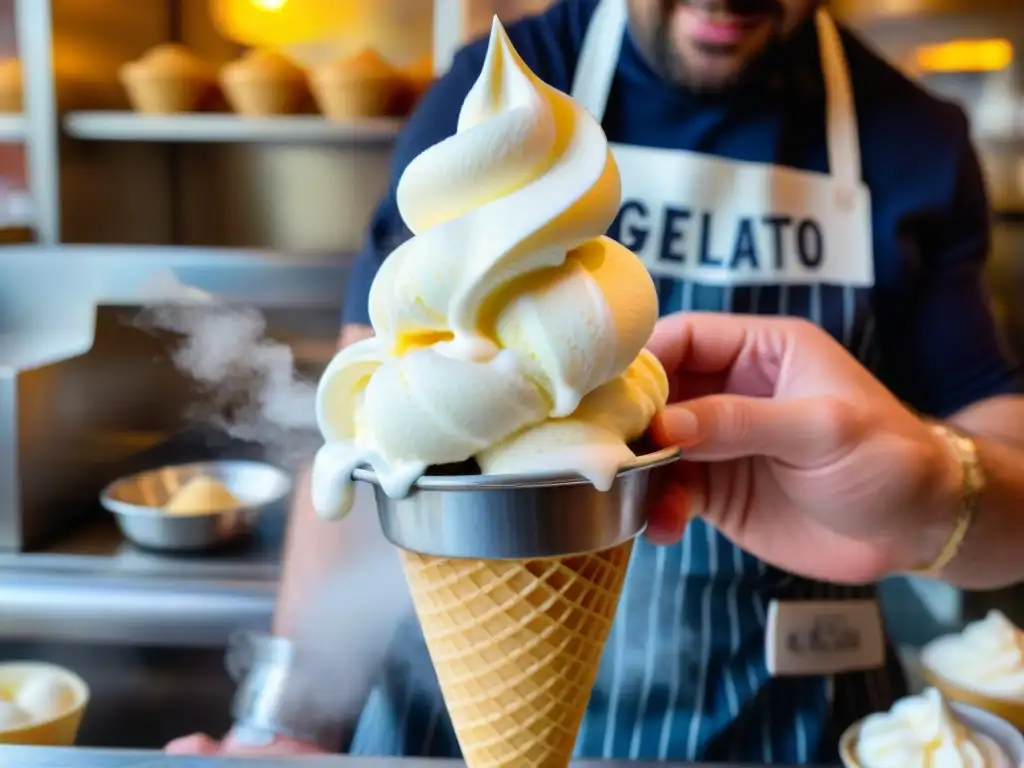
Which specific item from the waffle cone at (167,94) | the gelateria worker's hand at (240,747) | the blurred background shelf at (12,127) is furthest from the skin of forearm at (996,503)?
the blurred background shelf at (12,127)

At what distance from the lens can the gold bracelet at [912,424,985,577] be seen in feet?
3.92

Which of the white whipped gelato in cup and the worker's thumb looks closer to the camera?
the worker's thumb

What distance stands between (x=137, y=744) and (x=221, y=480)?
77 centimetres

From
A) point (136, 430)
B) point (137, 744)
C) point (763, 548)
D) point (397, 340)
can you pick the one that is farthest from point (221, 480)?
point (397, 340)

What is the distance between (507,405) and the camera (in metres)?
0.76

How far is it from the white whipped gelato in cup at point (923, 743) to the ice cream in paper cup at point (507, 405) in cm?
43

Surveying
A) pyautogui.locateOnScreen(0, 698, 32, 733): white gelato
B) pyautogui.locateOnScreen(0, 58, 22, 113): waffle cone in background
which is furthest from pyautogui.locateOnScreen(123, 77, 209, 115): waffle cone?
pyautogui.locateOnScreen(0, 698, 32, 733): white gelato

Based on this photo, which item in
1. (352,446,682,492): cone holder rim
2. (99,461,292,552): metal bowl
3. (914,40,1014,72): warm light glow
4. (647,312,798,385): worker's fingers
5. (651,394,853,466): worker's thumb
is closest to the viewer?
(352,446,682,492): cone holder rim

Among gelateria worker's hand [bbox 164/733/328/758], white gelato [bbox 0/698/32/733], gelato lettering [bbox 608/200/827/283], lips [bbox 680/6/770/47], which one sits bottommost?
gelateria worker's hand [bbox 164/733/328/758]

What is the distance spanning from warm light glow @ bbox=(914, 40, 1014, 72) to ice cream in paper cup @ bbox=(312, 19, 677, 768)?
6.28 feet

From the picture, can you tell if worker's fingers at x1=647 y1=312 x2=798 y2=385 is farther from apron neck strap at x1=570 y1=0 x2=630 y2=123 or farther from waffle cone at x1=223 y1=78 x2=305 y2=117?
waffle cone at x1=223 y1=78 x2=305 y2=117

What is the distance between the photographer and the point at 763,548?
127 centimetres

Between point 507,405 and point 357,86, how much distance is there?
6.04ft

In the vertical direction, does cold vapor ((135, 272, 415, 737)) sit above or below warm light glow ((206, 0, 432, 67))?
below
